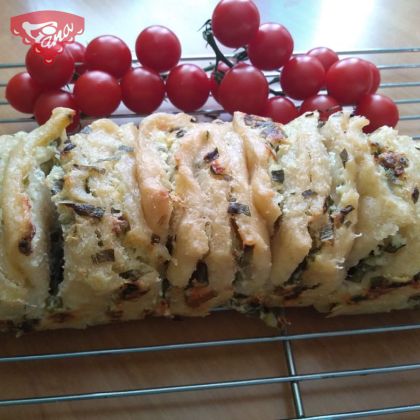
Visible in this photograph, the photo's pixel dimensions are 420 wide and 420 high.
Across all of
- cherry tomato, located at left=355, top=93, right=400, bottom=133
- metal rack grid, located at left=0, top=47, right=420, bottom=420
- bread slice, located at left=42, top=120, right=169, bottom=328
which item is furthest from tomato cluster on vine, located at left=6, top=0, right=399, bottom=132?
metal rack grid, located at left=0, top=47, right=420, bottom=420

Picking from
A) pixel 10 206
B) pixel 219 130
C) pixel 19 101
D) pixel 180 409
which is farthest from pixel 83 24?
pixel 180 409

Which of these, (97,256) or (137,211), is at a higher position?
(137,211)

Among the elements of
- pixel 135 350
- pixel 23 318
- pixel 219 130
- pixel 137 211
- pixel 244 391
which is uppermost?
pixel 219 130

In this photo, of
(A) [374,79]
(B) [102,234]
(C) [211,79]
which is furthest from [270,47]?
(B) [102,234]

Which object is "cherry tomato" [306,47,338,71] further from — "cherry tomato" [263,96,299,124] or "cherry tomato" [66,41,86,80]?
"cherry tomato" [66,41,86,80]

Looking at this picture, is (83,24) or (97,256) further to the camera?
(83,24)

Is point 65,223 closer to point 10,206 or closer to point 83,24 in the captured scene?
point 10,206

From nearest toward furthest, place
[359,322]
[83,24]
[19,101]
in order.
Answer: [359,322]
[19,101]
[83,24]
